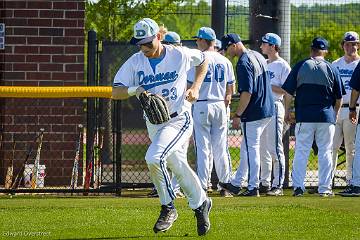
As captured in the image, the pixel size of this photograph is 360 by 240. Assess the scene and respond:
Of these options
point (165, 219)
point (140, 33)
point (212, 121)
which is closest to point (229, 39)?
point (212, 121)

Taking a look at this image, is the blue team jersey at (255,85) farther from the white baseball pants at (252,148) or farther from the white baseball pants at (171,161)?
the white baseball pants at (171,161)

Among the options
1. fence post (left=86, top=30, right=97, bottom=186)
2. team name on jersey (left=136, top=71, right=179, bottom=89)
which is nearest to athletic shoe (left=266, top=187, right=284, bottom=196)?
fence post (left=86, top=30, right=97, bottom=186)

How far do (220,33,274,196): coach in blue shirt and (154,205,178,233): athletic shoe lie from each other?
177 inches

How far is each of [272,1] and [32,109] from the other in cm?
401

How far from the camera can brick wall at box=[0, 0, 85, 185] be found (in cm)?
1628

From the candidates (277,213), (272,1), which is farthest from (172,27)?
(277,213)

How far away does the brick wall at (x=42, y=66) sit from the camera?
16.3 metres

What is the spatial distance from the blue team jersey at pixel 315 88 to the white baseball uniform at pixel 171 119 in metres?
4.11

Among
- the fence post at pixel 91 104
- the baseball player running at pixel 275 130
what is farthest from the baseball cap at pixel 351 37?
the fence post at pixel 91 104

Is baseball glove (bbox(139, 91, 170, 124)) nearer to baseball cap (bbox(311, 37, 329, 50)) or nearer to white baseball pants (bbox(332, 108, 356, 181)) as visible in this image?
baseball cap (bbox(311, 37, 329, 50))

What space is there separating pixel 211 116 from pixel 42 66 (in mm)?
2846

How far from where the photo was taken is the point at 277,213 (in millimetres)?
12242

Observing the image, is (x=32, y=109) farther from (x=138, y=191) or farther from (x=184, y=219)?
(x=184, y=219)

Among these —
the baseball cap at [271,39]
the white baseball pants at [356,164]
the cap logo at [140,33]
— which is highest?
the baseball cap at [271,39]
